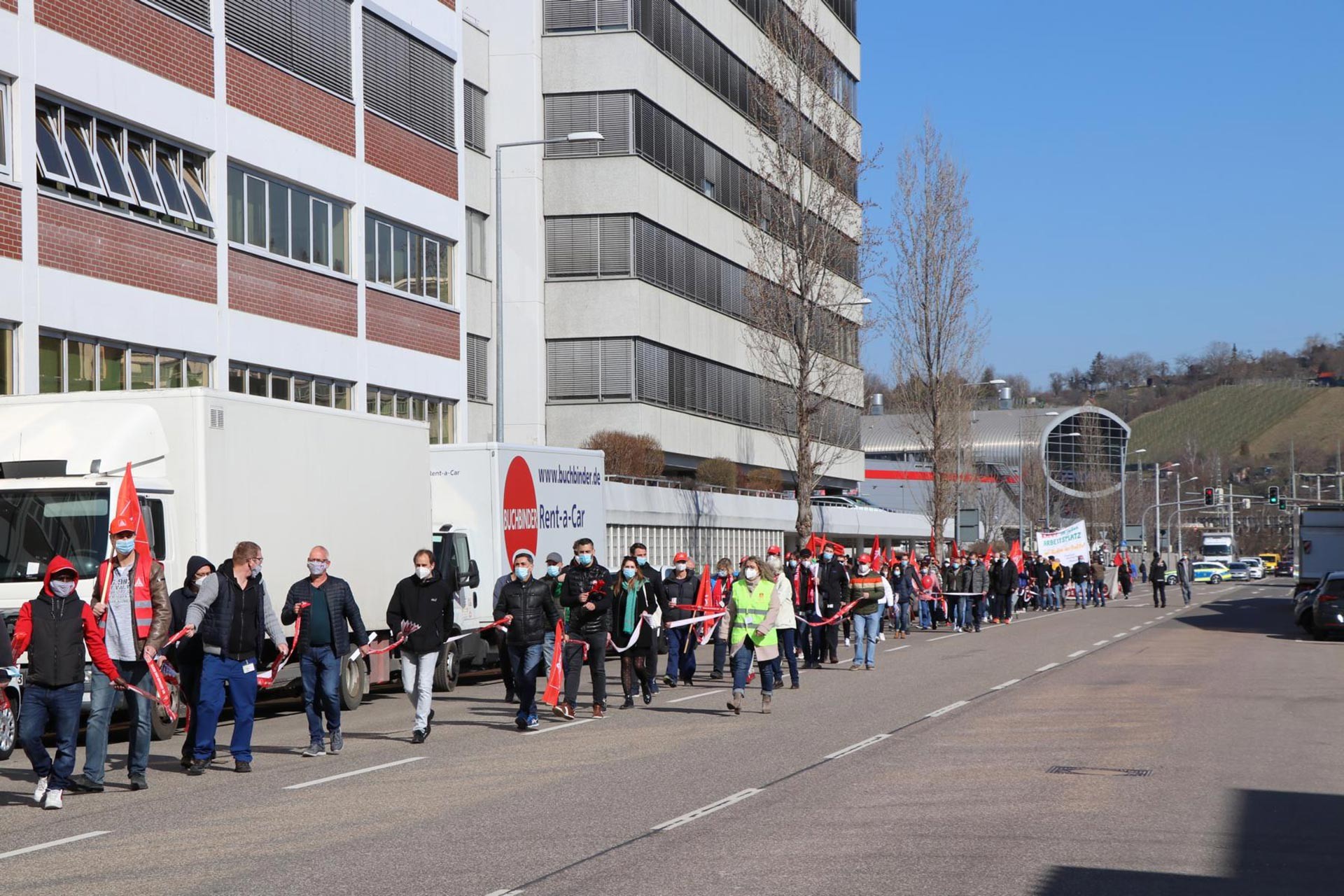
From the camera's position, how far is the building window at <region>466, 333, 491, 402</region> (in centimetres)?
4535

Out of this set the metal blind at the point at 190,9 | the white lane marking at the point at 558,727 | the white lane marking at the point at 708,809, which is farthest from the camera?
the metal blind at the point at 190,9

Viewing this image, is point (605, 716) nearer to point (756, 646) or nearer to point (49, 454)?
point (756, 646)

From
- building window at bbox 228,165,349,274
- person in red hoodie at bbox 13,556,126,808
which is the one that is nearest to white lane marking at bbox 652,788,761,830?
person in red hoodie at bbox 13,556,126,808

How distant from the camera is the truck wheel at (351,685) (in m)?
20.0

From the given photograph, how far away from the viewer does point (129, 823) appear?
432 inches

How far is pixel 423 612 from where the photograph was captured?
52.2 ft

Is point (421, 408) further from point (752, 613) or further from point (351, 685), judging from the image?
point (752, 613)

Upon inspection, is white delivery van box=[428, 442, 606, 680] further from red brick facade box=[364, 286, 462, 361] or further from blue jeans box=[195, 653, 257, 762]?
red brick facade box=[364, 286, 462, 361]

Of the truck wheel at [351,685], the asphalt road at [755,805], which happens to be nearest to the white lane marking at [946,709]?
the asphalt road at [755,805]

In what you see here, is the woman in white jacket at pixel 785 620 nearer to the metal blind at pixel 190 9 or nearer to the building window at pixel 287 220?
the building window at pixel 287 220

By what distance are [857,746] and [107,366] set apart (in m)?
15.2

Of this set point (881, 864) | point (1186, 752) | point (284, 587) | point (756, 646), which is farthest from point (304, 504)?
point (881, 864)

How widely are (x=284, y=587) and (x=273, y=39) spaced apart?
597 inches

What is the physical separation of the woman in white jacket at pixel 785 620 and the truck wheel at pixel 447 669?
4393 millimetres
